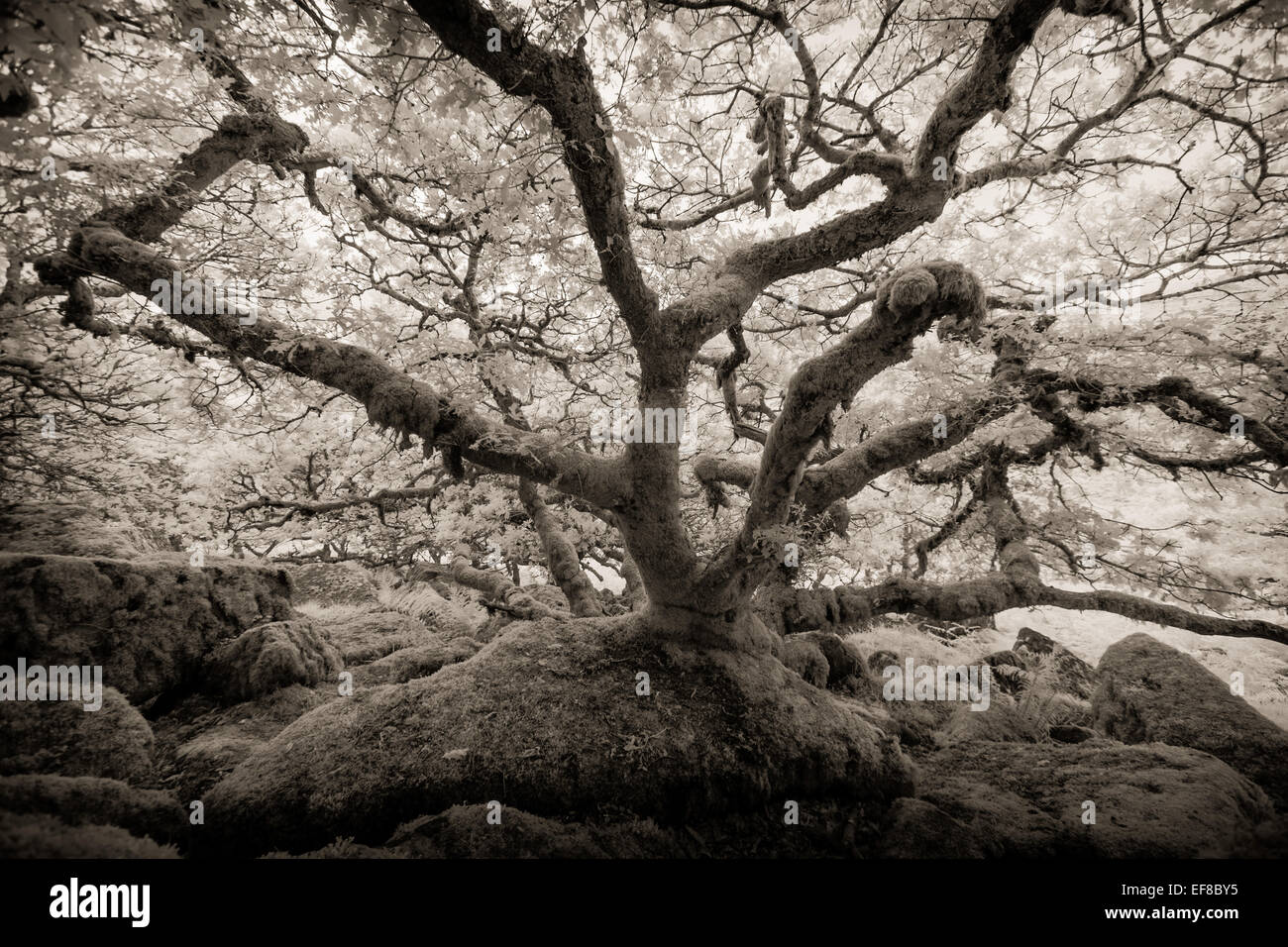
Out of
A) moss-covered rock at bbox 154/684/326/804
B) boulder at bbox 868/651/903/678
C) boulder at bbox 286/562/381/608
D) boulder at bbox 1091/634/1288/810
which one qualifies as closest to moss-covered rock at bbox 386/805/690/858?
moss-covered rock at bbox 154/684/326/804

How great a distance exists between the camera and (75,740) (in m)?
3.51

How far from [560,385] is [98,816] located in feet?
21.9

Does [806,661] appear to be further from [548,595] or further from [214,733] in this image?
[214,733]

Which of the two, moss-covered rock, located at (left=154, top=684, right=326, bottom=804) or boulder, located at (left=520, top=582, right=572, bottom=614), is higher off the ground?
moss-covered rock, located at (left=154, top=684, right=326, bottom=804)

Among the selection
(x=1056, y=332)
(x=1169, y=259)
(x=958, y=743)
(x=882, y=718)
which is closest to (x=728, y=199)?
(x=1056, y=332)

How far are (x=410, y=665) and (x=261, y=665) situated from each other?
1.48 m

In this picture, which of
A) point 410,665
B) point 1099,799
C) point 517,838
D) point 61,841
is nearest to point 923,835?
point 1099,799

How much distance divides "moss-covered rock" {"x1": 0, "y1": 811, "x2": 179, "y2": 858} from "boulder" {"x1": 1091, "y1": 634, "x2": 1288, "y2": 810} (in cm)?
855

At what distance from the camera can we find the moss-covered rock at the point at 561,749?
10.8ft

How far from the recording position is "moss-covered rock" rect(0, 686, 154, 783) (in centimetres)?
335

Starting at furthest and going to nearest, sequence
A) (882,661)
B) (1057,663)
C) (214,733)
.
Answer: (1057,663)
(882,661)
(214,733)

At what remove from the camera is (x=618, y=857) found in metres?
3.05

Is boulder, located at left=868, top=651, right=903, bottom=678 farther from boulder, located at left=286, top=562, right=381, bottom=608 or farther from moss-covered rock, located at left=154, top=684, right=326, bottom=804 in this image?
boulder, located at left=286, top=562, right=381, bottom=608
